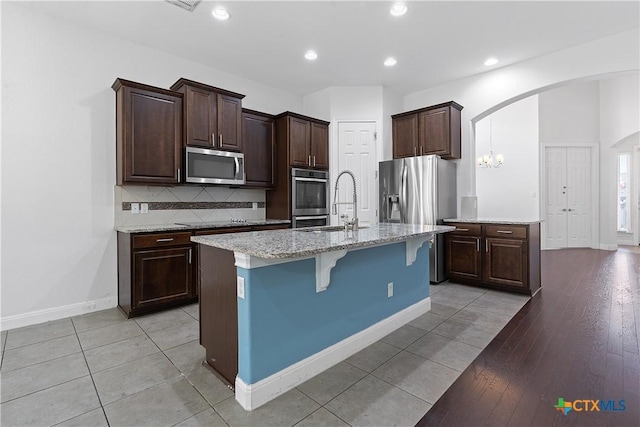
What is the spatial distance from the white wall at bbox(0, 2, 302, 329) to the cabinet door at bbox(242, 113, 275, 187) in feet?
4.37

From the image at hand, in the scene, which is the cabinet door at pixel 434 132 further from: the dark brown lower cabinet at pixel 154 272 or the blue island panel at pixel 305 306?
the dark brown lower cabinet at pixel 154 272

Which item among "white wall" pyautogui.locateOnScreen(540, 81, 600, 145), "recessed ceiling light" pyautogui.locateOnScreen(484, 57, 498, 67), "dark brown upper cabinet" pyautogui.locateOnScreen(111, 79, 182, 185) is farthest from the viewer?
"white wall" pyautogui.locateOnScreen(540, 81, 600, 145)

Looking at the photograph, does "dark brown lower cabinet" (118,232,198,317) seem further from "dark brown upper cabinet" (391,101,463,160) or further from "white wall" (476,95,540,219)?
"white wall" (476,95,540,219)

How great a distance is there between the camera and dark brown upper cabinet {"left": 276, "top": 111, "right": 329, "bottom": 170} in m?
4.37

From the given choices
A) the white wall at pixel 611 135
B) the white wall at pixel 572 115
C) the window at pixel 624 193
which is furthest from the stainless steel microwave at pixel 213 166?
the window at pixel 624 193

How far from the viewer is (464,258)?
13.5 feet

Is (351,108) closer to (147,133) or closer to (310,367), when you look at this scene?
(147,133)

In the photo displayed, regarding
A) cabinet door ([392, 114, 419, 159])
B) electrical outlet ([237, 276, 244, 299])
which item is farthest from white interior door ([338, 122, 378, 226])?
electrical outlet ([237, 276, 244, 299])

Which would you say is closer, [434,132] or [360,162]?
[434,132]

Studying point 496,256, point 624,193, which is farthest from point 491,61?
point 624,193

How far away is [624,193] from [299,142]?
8.62m

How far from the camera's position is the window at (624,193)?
771 centimetres

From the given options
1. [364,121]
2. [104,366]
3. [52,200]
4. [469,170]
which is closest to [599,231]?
[469,170]

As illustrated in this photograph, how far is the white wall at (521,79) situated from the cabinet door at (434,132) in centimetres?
41
